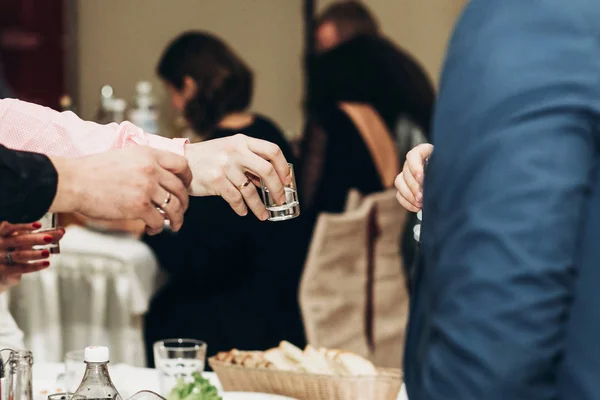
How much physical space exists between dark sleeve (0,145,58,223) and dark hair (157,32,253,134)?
1972mm

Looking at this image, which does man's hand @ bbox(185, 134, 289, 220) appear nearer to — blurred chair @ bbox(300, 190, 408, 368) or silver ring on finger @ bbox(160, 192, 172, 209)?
silver ring on finger @ bbox(160, 192, 172, 209)

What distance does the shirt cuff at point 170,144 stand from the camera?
56.6 inches

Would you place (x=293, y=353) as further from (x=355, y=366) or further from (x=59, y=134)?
(x=59, y=134)

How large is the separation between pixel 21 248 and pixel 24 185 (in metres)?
0.42

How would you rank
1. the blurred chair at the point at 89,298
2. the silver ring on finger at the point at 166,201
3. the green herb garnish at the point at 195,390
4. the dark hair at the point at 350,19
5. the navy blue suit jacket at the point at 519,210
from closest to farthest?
the navy blue suit jacket at the point at 519,210
the silver ring on finger at the point at 166,201
the green herb garnish at the point at 195,390
the blurred chair at the point at 89,298
the dark hair at the point at 350,19

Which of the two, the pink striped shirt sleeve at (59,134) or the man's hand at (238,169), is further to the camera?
the pink striped shirt sleeve at (59,134)

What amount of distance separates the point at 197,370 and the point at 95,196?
0.55 m

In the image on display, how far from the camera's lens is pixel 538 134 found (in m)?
0.73

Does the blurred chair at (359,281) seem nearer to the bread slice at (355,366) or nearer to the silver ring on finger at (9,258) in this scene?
the bread slice at (355,366)

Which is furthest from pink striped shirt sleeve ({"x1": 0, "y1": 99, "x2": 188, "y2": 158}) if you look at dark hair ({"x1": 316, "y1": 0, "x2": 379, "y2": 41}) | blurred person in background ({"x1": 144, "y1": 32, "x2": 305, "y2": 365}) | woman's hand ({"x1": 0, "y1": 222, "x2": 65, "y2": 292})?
dark hair ({"x1": 316, "y1": 0, "x2": 379, "y2": 41})

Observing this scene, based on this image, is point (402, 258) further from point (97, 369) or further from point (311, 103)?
point (97, 369)

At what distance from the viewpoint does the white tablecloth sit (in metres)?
1.65

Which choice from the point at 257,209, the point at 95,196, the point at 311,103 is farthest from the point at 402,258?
the point at 95,196

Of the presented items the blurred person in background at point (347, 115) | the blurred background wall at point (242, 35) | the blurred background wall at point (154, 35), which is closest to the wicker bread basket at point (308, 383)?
the blurred person in background at point (347, 115)
